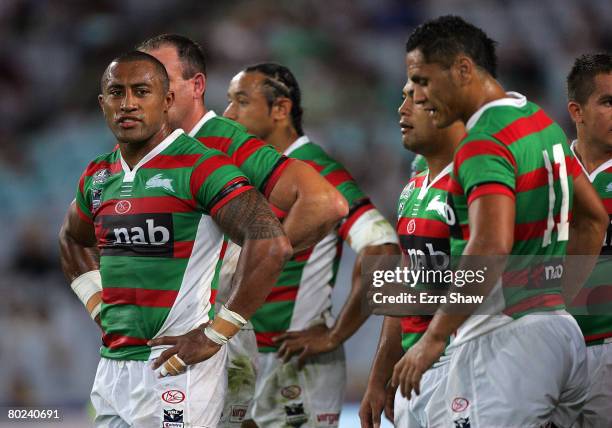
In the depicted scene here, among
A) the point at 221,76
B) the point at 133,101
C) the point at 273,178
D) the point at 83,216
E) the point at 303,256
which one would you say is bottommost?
the point at 303,256

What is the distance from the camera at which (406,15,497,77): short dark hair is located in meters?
3.41

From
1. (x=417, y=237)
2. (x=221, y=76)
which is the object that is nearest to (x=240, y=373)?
(x=417, y=237)

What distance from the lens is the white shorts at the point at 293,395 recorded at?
5.20 metres

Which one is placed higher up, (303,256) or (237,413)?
(303,256)

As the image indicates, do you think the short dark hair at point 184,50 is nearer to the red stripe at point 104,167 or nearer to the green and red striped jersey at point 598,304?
the red stripe at point 104,167

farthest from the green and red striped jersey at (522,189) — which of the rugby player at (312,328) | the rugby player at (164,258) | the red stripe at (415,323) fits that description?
the rugby player at (312,328)

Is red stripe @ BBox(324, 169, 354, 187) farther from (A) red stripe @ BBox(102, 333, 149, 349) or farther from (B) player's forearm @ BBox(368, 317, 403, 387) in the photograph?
(A) red stripe @ BBox(102, 333, 149, 349)

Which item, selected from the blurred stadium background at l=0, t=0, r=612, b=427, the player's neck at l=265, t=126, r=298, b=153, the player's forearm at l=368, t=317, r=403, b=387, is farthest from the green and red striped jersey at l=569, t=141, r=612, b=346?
the blurred stadium background at l=0, t=0, r=612, b=427

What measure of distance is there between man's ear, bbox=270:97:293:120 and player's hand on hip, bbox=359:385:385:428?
6.67ft

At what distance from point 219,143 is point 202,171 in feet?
2.39

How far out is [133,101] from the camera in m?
3.78

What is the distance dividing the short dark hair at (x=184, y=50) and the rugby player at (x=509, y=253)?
1.53m

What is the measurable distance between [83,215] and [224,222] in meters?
0.84

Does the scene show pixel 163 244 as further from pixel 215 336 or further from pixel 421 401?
pixel 421 401
